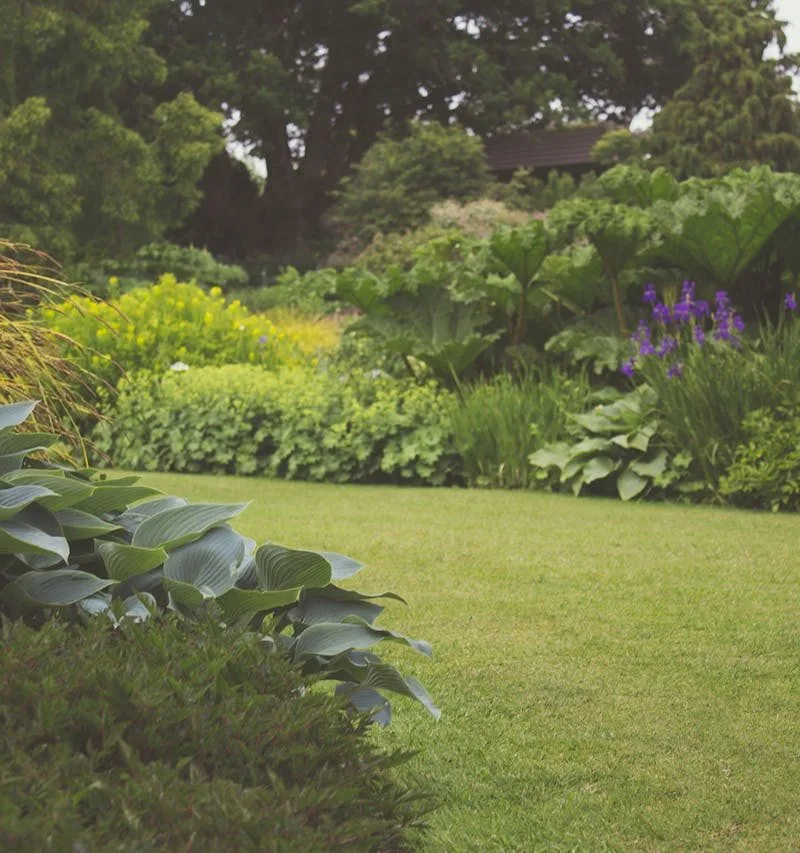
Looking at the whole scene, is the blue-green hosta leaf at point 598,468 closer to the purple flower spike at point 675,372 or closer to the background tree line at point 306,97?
the purple flower spike at point 675,372

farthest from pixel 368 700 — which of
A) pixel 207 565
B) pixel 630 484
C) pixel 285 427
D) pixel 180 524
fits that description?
pixel 285 427

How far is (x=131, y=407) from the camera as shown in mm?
9578

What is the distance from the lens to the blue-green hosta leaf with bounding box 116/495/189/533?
269cm

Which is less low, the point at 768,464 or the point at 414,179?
the point at 414,179

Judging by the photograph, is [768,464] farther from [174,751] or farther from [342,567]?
[174,751]

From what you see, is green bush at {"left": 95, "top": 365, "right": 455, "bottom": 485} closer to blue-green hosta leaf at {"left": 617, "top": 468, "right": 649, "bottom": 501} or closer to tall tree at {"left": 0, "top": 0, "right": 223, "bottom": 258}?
blue-green hosta leaf at {"left": 617, "top": 468, "right": 649, "bottom": 501}

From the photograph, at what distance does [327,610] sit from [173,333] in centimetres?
868

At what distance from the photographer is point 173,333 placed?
10828mm

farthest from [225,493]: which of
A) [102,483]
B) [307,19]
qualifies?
[307,19]

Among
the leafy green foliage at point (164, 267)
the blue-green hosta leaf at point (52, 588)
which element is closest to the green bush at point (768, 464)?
the blue-green hosta leaf at point (52, 588)

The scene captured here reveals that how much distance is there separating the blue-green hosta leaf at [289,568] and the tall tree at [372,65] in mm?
25355

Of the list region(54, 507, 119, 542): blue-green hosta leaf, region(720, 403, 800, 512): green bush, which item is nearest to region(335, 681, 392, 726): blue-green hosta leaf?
region(54, 507, 119, 542): blue-green hosta leaf

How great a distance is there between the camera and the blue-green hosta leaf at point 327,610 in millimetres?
2449

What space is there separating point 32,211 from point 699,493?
54.7 ft
